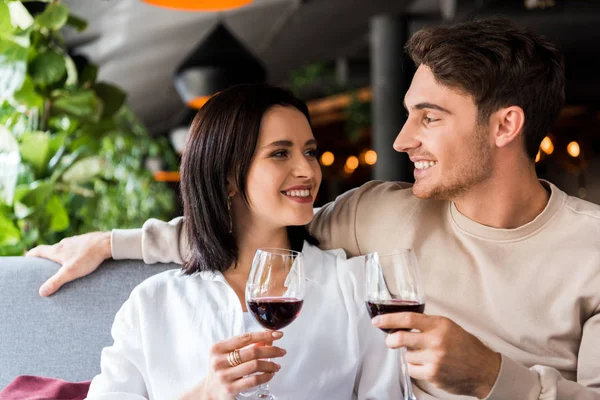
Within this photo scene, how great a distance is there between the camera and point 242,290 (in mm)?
2150

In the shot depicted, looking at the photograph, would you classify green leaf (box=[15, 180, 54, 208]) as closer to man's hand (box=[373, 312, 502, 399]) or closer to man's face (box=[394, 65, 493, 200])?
man's face (box=[394, 65, 493, 200])

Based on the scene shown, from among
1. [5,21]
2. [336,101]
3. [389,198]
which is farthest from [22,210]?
[336,101]

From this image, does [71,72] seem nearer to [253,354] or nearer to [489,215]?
[489,215]

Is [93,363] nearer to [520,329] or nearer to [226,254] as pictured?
[226,254]

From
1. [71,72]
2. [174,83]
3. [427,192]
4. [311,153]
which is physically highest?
[71,72]

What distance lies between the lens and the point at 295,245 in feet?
7.32

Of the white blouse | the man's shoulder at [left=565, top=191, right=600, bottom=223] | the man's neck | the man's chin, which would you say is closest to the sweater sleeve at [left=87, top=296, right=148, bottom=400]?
the white blouse

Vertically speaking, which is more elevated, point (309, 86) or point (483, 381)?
point (483, 381)

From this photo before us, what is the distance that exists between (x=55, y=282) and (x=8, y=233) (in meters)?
0.87

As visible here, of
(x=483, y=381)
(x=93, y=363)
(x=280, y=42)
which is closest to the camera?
(x=483, y=381)

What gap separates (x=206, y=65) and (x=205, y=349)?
3775 mm

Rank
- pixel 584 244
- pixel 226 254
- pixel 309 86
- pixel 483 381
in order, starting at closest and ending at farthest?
pixel 483 381
pixel 584 244
pixel 226 254
pixel 309 86

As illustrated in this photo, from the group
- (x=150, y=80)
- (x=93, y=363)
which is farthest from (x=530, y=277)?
(x=150, y=80)

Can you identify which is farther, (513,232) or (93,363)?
(93,363)
